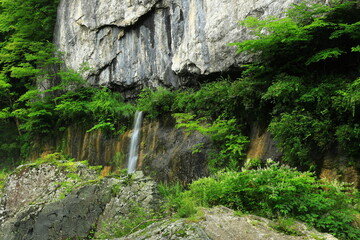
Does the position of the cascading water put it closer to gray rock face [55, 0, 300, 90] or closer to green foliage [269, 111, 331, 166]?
gray rock face [55, 0, 300, 90]

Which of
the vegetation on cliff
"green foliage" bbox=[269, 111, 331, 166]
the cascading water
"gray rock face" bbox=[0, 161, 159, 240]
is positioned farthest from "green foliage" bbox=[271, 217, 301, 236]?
the cascading water

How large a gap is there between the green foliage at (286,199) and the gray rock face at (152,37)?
5932mm

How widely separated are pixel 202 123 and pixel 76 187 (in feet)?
17.0

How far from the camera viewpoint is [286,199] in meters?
4.94

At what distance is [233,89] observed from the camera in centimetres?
916

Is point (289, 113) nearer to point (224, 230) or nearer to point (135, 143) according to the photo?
point (224, 230)

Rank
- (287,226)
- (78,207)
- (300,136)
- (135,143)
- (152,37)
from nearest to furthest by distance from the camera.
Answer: (287,226), (78,207), (300,136), (135,143), (152,37)

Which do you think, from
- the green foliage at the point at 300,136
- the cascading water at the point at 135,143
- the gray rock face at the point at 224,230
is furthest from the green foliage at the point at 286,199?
the cascading water at the point at 135,143

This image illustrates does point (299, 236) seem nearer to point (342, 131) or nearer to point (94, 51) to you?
point (342, 131)

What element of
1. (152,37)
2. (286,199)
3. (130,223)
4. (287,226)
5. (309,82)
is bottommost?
(130,223)

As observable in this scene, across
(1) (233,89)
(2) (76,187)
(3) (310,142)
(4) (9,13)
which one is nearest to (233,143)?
(1) (233,89)

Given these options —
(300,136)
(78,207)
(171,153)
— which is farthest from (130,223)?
(171,153)

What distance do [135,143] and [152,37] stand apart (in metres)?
5.35

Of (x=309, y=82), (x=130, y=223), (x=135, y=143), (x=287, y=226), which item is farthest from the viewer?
(x=135, y=143)
